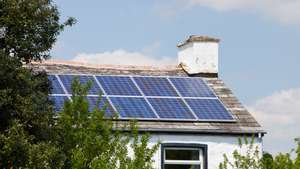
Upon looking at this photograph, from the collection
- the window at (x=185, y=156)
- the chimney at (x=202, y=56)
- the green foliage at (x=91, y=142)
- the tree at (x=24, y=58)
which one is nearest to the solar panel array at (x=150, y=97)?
the chimney at (x=202, y=56)

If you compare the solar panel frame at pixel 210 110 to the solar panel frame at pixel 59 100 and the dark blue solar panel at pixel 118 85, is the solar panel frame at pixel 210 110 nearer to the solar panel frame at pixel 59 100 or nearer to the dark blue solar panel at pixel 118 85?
the dark blue solar panel at pixel 118 85

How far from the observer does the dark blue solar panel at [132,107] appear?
23.2 m

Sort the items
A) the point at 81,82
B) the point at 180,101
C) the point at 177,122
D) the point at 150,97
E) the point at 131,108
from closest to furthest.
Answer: the point at 177,122, the point at 131,108, the point at 81,82, the point at 150,97, the point at 180,101

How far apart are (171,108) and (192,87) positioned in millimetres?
1910

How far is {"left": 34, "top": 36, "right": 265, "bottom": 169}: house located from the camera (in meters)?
23.0

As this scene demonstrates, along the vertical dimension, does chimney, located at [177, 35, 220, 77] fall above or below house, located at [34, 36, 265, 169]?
above

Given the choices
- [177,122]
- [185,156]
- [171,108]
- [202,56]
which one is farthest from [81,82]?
[202,56]

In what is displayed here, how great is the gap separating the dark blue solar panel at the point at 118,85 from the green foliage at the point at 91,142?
23.3 feet

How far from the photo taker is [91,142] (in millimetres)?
15625

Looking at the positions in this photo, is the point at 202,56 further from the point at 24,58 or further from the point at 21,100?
the point at 21,100

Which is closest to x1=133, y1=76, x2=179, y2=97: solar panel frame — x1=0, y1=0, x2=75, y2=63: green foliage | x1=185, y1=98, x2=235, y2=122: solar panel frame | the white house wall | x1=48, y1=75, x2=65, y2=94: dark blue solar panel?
x1=185, y1=98, x2=235, y2=122: solar panel frame

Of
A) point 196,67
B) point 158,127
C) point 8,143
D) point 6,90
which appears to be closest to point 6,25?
point 6,90

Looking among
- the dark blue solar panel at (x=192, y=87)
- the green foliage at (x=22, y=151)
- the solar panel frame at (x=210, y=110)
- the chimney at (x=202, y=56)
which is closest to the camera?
the green foliage at (x=22, y=151)

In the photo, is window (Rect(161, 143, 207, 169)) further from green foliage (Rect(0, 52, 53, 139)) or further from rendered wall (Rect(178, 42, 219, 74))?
green foliage (Rect(0, 52, 53, 139))
